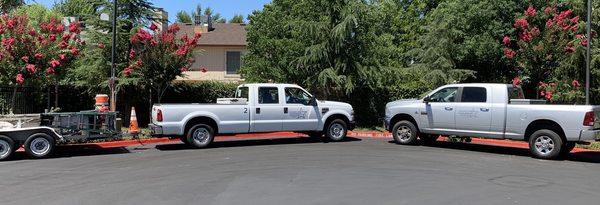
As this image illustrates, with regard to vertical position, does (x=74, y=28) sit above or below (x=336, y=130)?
above

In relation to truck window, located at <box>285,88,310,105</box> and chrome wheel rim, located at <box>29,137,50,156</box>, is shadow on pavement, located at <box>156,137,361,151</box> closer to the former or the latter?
truck window, located at <box>285,88,310,105</box>

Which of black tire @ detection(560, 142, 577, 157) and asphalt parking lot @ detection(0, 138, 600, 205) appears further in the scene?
black tire @ detection(560, 142, 577, 157)

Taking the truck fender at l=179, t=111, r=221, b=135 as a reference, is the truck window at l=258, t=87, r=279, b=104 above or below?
above

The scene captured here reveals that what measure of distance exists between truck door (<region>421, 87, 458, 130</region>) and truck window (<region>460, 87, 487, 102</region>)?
10.4 inches

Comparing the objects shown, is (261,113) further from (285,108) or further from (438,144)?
(438,144)

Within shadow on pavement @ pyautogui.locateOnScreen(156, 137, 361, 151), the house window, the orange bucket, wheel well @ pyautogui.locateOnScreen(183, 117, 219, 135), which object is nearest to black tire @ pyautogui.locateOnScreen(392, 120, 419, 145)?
shadow on pavement @ pyautogui.locateOnScreen(156, 137, 361, 151)

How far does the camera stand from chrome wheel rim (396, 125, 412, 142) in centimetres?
1635

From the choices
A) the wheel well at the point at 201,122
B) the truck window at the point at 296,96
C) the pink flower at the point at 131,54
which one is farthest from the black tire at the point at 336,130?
the pink flower at the point at 131,54

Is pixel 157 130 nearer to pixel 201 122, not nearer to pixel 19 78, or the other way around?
pixel 201 122

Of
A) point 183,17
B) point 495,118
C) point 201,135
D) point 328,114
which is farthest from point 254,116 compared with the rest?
point 183,17

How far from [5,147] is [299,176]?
23.4 feet

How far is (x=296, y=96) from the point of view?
54.9ft

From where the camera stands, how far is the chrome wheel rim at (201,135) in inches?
598

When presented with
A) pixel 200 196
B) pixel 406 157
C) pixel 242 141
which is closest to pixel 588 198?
pixel 406 157
